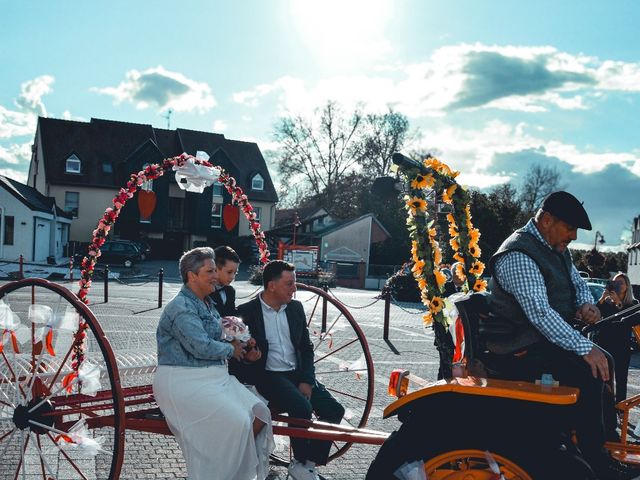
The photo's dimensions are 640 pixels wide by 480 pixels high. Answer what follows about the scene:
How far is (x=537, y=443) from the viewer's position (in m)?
3.29

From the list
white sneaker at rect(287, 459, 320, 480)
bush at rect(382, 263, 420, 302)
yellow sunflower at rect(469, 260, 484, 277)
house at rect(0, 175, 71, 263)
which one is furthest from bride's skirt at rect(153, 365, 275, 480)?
house at rect(0, 175, 71, 263)

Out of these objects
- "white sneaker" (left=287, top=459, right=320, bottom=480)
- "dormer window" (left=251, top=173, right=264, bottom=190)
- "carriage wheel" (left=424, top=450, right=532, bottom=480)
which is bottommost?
"white sneaker" (left=287, top=459, right=320, bottom=480)

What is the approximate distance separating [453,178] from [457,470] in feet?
6.56

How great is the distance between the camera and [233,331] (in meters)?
4.26

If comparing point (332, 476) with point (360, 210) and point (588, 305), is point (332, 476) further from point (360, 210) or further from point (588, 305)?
point (360, 210)

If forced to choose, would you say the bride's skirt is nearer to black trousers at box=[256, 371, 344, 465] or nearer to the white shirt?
black trousers at box=[256, 371, 344, 465]

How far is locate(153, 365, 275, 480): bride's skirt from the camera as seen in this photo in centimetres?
398

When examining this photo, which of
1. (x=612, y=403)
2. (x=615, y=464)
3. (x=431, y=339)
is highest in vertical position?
(x=612, y=403)

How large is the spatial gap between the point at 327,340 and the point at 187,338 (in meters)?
7.54

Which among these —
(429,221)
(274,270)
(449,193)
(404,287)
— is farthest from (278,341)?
(404,287)

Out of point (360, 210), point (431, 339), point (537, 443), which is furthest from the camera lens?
point (360, 210)

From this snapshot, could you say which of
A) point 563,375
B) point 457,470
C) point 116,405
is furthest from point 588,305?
point 116,405

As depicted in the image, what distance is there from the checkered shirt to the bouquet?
167 cm

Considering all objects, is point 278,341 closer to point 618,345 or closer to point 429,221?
point 429,221
